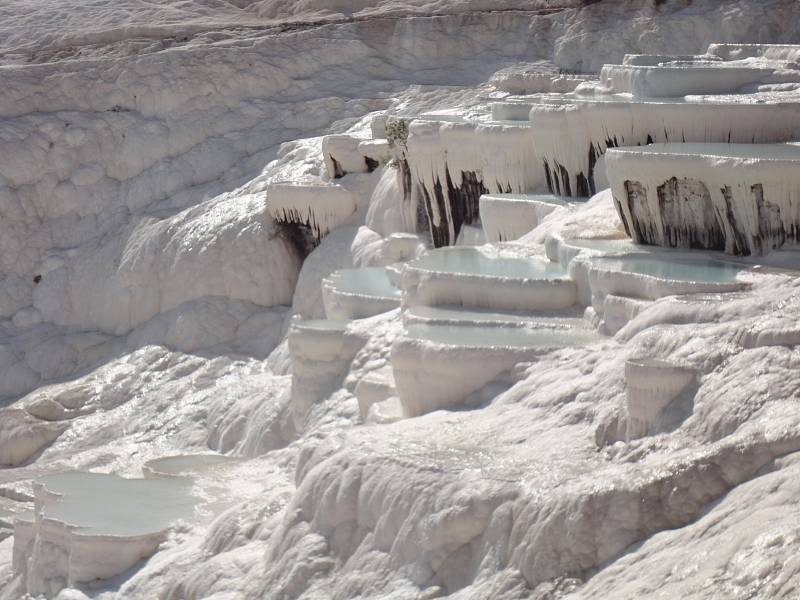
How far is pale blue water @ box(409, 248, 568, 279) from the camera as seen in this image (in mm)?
15398

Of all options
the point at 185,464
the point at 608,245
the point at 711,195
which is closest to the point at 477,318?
the point at 608,245

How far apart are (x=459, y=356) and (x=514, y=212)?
218 inches

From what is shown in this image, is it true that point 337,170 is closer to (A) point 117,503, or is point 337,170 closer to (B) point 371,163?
(B) point 371,163

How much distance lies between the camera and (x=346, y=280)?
64.6 ft

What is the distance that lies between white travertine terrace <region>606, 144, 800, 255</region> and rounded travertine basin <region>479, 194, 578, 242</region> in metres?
2.68

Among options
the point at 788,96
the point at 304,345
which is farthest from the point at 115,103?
the point at 788,96

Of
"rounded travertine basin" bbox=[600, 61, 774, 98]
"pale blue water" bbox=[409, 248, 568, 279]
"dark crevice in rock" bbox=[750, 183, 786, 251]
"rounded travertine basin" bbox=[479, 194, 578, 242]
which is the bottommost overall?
"rounded travertine basin" bbox=[479, 194, 578, 242]

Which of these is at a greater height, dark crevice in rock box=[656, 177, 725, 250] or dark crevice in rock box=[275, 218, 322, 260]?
dark crevice in rock box=[656, 177, 725, 250]

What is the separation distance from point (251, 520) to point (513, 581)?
363 centimetres

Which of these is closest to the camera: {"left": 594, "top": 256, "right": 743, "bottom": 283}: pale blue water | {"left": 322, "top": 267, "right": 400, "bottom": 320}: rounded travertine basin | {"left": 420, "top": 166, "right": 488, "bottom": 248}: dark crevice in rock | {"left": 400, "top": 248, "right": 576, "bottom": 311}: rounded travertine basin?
{"left": 594, "top": 256, "right": 743, "bottom": 283}: pale blue water

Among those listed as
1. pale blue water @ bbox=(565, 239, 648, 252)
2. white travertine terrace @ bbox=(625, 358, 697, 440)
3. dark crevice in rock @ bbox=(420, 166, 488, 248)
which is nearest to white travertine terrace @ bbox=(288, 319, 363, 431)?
pale blue water @ bbox=(565, 239, 648, 252)

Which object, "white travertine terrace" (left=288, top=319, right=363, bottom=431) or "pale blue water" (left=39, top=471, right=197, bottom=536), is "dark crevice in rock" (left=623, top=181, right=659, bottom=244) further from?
"pale blue water" (left=39, top=471, right=197, bottom=536)

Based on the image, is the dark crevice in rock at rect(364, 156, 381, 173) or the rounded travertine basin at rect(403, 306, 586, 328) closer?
the rounded travertine basin at rect(403, 306, 586, 328)

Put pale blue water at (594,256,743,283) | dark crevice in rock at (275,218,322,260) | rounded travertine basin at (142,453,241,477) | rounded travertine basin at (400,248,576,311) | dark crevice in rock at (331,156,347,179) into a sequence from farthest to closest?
dark crevice in rock at (331,156,347,179)
dark crevice in rock at (275,218,322,260)
rounded travertine basin at (142,453,241,477)
rounded travertine basin at (400,248,576,311)
pale blue water at (594,256,743,283)
